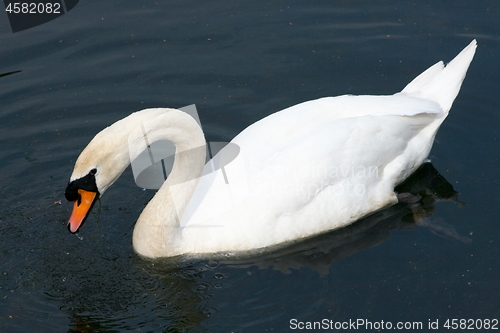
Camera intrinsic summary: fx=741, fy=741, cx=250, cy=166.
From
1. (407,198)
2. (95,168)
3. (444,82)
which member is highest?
(95,168)

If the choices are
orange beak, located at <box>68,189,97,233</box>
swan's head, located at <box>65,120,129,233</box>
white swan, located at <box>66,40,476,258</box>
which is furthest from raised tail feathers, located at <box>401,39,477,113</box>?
orange beak, located at <box>68,189,97,233</box>

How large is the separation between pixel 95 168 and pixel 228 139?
3056 mm

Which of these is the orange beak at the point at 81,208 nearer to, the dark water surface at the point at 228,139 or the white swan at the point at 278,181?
the white swan at the point at 278,181

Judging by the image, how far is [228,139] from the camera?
365 inches

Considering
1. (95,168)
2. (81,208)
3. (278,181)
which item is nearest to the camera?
(95,168)

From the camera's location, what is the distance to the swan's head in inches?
250

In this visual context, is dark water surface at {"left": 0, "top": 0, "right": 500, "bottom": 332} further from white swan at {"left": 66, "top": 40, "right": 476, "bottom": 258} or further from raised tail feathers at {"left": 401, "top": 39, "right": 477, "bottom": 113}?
raised tail feathers at {"left": 401, "top": 39, "right": 477, "bottom": 113}

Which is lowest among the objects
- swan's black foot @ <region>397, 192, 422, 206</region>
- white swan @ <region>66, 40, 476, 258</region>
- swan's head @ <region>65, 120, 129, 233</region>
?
swan's black foot @ <region>397, 192, 422, 206</region>

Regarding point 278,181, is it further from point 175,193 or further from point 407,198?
point 407,198

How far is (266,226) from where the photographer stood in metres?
7.31

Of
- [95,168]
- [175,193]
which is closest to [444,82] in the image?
[175,193]

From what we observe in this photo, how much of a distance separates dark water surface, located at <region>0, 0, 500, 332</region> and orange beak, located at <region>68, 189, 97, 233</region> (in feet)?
2.53

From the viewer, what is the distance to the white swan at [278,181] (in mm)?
7270

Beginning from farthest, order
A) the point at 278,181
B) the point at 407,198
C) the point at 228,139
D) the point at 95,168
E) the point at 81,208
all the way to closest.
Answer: the point at 228,139 < the point at 407,198 < the point at 278,181 < the point at 81,208 < the point at 95,168
